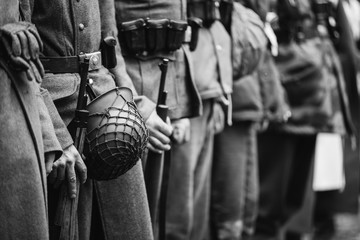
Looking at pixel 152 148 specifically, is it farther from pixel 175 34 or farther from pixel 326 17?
pixel 326 17

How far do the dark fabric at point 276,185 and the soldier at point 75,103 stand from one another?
2.93 meters

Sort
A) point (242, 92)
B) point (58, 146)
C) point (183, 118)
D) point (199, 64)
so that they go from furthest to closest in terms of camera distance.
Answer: point (242, 92) < point (199, 64) < point (183, 118) < point (58, 146)

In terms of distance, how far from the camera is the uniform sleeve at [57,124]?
302 cm

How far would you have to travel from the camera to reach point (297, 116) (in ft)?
20.4

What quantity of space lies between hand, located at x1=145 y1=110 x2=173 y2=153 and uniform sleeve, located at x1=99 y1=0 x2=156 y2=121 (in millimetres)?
43

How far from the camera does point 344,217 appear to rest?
8680 millimetres

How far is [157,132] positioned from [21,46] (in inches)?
42.4

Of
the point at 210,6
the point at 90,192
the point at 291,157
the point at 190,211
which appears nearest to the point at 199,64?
the point at 210,6

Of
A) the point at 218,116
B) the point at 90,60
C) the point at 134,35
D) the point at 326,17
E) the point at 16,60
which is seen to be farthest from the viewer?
the point at 326,17

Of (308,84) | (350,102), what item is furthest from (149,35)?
→ (350,102)

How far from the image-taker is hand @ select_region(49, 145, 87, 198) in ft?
9.73

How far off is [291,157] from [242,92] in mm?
1168

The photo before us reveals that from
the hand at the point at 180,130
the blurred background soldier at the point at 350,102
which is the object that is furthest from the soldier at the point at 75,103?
the blurred background soldier at the point at 350,102

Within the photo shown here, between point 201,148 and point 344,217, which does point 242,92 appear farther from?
point 344,217
